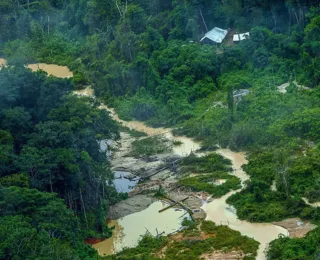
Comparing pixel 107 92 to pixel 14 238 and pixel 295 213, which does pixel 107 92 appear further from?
pixel 14 238

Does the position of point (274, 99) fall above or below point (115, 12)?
below

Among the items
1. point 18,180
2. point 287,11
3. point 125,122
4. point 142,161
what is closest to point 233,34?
point 287,11

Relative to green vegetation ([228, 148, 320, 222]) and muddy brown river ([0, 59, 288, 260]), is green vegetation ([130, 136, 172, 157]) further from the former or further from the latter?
green vegetation ([228, 148, 320, 222])

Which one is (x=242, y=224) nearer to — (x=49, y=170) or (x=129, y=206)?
(x=129, y=206)

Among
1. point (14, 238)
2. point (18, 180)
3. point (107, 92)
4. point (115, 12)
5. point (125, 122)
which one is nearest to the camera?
point (14, 238)

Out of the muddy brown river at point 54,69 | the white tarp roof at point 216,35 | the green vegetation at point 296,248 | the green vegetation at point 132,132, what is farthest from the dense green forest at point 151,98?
the green vegetation at point 132,132

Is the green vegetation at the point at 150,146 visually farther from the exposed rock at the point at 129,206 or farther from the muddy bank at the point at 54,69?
the muddy bank at the point at 54,69
